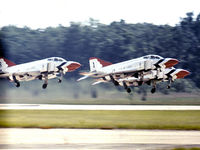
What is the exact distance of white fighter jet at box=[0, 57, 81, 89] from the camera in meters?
41.7

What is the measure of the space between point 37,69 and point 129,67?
33.7ft

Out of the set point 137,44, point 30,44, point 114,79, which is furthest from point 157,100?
point 30,44

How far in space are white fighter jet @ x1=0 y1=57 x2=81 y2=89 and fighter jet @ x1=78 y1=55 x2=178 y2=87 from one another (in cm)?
254

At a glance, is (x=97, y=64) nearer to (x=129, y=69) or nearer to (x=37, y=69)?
(x=129, y=69)

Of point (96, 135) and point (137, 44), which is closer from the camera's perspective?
point (96, 135)

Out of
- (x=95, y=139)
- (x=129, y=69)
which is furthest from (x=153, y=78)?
(x=95, y=139)

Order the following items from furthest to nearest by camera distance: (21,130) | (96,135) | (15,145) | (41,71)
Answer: (41,71) < (21,130) < (96,135) < (15,145)

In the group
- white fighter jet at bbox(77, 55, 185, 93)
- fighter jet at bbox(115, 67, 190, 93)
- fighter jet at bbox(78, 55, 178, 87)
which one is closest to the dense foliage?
fighter jet at bbox(115, 67, 190, 93)

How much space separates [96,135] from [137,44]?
41644 mm

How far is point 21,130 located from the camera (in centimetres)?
1912

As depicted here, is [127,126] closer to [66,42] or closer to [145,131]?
[145,131]

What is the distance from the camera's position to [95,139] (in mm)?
16203

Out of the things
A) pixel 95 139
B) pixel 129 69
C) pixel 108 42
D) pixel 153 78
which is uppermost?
pixel 108 42

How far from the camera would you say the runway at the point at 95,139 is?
14.4m
